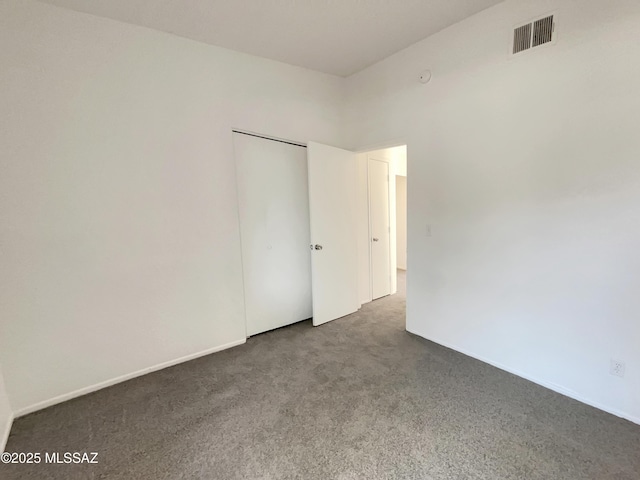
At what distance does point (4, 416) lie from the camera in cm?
192

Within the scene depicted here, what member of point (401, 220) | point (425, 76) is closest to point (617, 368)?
point (425, 76)

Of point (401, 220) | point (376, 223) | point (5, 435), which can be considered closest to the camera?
point (5, 435)

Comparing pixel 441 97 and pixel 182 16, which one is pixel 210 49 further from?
pixel 441 97

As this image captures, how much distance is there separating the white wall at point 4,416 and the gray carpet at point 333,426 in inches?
2.1

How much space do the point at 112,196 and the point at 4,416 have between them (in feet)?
5.24

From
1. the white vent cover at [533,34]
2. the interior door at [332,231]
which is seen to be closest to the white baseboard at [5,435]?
the interior door at [332,231]

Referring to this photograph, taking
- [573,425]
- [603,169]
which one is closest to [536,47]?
[603,169]

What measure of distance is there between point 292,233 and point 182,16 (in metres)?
2.17

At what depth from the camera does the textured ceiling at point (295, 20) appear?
2191 mm

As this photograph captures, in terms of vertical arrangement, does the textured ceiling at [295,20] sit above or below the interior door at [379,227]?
above

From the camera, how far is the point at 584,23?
1922mm

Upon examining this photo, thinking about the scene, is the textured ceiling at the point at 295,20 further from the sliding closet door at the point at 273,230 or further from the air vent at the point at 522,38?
the sliding closet door at the point at 273,230

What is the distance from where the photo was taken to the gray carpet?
1.61 m

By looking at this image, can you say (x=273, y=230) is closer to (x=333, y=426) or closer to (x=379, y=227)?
(x=379, y=227)
